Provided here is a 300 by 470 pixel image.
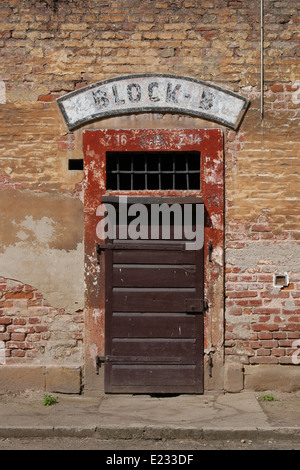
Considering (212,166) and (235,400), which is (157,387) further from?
(212,166)

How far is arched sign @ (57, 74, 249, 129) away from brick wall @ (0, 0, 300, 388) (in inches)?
4.9

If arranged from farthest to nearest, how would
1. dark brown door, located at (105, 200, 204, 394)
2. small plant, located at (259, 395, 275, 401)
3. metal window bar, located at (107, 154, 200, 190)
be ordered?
metal window bar, located at (107, 154, 200, 190) < dark brown door, located at (105, 200, 204, 394) < small plant, located at (259, 395, 275, 401)

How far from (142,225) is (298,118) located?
96.3 inches

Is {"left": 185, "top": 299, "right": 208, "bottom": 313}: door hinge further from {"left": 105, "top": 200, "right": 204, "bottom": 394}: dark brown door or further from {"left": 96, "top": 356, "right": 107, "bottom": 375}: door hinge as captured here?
{"left": 96, "top": 356, "right": 107, "bottom": 375}: door hinge

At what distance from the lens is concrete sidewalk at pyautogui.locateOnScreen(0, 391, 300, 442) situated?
6.87 metres

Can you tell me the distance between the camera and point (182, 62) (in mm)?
8391

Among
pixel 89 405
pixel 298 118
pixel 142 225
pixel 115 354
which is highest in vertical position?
pixel 298 118

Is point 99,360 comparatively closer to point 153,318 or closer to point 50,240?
point 153,318

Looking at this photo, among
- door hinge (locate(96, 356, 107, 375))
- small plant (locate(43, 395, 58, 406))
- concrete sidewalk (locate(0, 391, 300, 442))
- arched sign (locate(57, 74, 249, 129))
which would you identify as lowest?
concrete sidewalk (locate(0, 391, 300, 442))

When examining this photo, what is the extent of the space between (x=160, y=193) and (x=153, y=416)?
275cm

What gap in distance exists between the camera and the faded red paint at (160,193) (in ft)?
27.3

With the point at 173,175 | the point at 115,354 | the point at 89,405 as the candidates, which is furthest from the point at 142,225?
the point at 89,405

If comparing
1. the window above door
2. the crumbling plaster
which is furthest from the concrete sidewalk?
the window above door

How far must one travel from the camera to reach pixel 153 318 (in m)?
8.31
